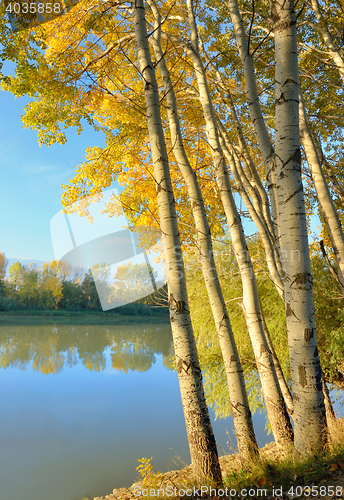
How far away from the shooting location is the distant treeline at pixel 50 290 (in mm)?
38031

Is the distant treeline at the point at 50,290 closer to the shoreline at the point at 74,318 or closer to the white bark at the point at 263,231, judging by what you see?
the shoreline at the point at 74,318

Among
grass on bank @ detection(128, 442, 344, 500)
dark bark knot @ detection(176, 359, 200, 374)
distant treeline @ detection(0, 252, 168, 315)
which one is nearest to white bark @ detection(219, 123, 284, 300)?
dark bark knot @ detection(176, 359, 200, 374)

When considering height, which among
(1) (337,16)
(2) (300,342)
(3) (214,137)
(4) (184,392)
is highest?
(1) (337,16)

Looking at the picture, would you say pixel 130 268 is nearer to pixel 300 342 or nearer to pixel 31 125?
pixel 31 125

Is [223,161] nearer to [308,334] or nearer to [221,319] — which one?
[221,319]

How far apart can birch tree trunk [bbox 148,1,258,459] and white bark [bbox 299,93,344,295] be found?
160 cm

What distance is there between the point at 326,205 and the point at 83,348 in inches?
822

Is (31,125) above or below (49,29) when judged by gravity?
below

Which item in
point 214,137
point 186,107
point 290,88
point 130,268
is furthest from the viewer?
point 130,268

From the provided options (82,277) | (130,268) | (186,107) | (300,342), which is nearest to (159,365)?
(130,268)

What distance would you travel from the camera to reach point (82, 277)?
4069cm

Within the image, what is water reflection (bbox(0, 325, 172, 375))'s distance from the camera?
17016mm

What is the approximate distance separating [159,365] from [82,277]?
27007 mm

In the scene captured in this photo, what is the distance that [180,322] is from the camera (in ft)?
8.70
